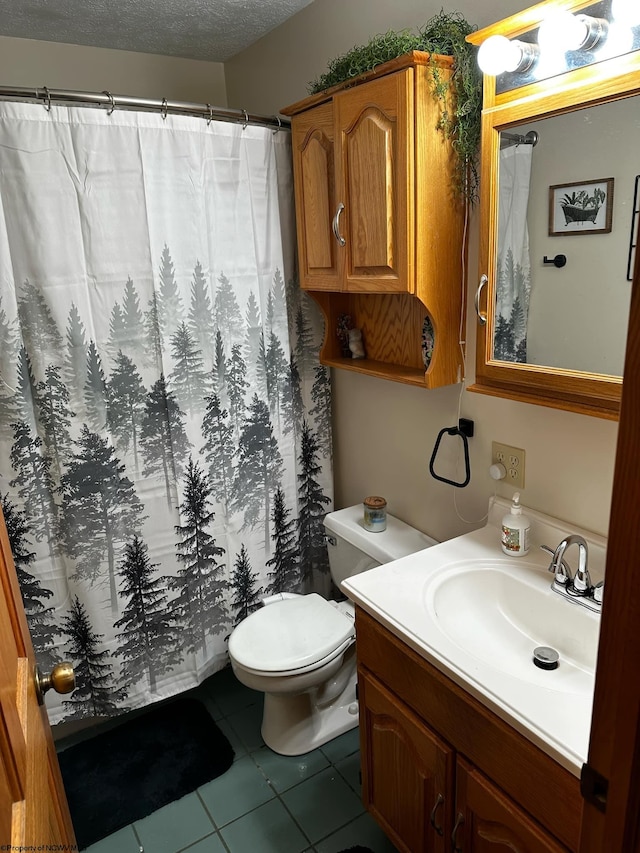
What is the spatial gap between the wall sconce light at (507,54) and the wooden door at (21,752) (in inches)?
50.0

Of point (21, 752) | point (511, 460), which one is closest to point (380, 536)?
point (511, 460)

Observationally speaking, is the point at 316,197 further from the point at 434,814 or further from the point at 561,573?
the point at 434,814

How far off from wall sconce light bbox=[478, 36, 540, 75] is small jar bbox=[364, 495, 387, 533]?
1258mm

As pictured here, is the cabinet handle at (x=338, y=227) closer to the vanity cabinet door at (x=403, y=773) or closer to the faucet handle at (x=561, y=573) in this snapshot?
the faucet handle at (x=561, y=573)

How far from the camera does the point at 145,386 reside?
179cm

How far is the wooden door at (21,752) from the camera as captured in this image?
0.66 meters

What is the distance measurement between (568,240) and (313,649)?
4.36 feet

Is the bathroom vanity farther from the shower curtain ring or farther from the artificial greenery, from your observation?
the shower curtain ring

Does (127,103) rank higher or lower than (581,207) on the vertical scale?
higher

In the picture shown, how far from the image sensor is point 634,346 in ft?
1.66

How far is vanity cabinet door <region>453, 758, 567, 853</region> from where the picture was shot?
3.37 ft

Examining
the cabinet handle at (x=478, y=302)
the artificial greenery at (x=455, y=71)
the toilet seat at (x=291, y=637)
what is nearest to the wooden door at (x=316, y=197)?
the artificial greenery at (x=455, y=71)

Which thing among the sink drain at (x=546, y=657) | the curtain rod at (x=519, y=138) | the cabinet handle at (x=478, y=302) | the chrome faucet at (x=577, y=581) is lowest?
the sink drain at (x=546, y=657)

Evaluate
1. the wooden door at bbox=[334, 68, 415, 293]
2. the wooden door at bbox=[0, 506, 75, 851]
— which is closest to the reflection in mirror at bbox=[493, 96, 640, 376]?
the wooden door at bbox=[334, 68, 415, 293]
